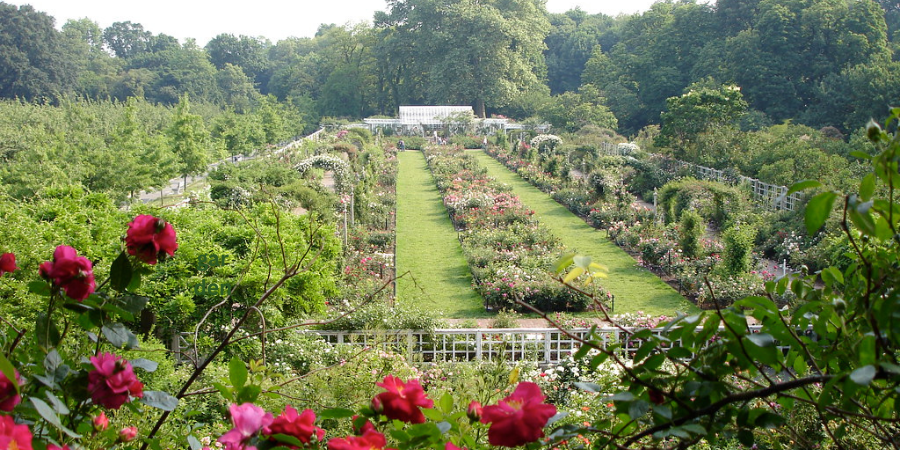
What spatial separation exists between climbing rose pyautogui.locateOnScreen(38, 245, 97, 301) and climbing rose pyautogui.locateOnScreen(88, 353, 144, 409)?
0.11 m

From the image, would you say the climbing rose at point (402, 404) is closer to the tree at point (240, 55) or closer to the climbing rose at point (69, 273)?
→ the climbing rose at point (69, 273)

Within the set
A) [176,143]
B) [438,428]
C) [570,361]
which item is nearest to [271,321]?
[570,361]

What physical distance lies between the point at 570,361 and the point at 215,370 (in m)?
2.70

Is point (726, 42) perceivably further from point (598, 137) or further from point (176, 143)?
point (176, 143)

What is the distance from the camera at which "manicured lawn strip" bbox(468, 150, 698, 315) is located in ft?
29.9

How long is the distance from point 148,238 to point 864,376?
1.02 meters

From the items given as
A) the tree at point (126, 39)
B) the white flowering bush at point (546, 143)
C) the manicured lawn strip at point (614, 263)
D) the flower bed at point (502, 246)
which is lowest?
the manicured lawn strip at point (614, 263)

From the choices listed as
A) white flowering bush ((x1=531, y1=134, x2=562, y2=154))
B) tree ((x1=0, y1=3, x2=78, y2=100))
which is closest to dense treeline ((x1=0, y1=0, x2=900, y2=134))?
tree ((x1=0, y1=3, x2=78, y2=100))

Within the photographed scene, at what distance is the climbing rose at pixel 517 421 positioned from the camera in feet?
3.17

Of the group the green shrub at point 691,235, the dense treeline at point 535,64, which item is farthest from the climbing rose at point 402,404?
the dense treeline at point 535,64

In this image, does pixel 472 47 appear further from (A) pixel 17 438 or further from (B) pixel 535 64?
(A) pixel 17 438

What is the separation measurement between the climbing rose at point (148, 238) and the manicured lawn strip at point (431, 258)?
12.2 ft

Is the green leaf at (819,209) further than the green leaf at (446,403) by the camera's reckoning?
No

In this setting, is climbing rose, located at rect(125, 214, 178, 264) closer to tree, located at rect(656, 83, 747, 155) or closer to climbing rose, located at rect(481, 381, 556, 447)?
climbing rose, located at rect(481, 381, 556, 447)
